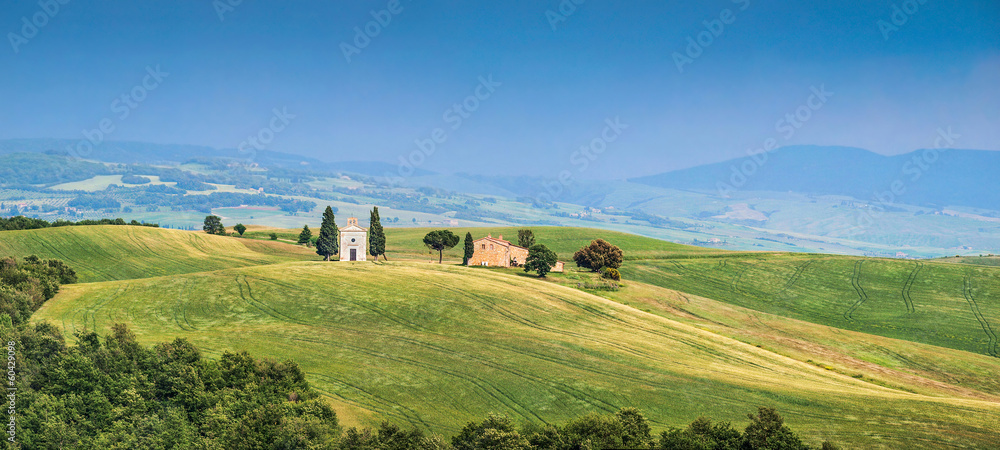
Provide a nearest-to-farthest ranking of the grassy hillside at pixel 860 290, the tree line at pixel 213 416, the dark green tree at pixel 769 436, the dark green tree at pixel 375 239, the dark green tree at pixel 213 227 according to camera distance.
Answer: the dark green tree at pixel 769 436 < the tree line at pixel 213 416 < the grassy hillside at pixel 860 290 < the dark green tree at pixel 375 239 < the dark green tree at pixel 213 227

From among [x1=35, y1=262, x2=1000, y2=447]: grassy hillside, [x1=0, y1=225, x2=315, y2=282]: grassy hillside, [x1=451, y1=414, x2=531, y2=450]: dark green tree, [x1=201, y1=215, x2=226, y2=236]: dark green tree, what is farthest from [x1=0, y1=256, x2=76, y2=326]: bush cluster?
[x1=201, y1=215, x2=226, y2=236]: dark green tree

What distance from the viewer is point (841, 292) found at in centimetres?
11025

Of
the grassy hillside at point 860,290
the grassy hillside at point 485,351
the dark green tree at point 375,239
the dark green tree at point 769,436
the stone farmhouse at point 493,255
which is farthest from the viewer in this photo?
the stone farmhouse at point 493,255

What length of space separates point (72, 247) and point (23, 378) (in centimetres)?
6889

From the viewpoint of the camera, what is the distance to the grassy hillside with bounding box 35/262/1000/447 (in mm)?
45469

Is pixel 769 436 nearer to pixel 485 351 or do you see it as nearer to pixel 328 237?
pixel 485 351

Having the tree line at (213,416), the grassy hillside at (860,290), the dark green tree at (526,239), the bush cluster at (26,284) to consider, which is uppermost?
the dark green tree at (526,239)

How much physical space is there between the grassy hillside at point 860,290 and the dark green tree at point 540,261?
19106 mm

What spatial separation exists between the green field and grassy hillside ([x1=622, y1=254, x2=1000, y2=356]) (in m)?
0.54

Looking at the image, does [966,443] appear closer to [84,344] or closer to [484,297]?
[484,297]

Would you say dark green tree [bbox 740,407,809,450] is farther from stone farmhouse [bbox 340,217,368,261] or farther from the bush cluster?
stone farmhouse [bbox 340,217,368,261]

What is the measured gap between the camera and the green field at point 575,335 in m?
46.9

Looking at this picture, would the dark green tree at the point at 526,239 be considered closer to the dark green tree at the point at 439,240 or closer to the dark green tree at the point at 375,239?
the dark green tree at the point at 439,240

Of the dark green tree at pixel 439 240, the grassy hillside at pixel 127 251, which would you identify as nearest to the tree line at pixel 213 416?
the grassy hillside at pixel 127 251
